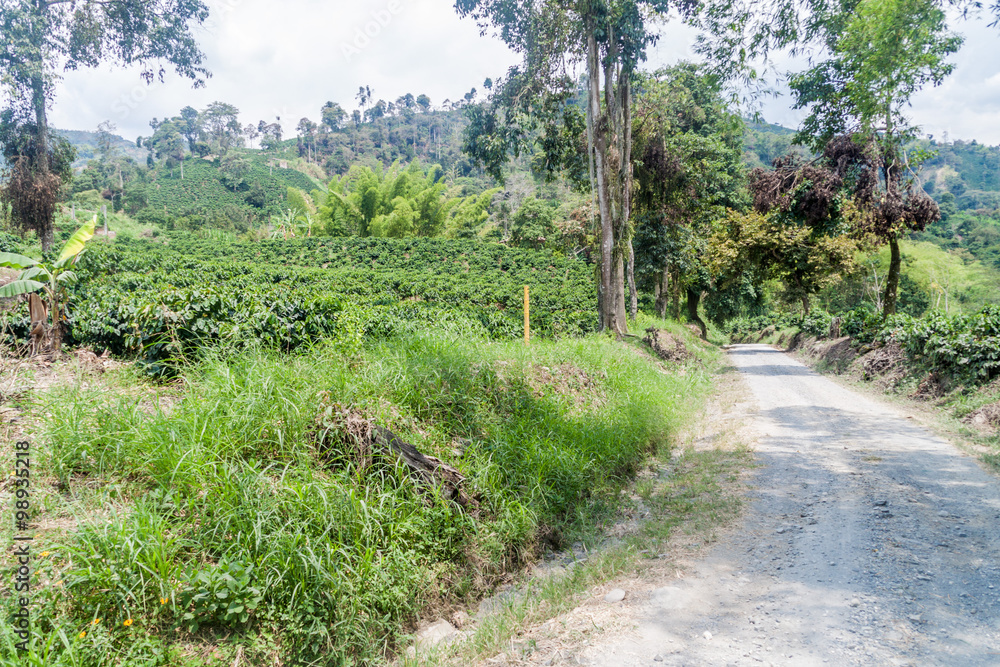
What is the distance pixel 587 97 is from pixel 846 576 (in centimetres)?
1292

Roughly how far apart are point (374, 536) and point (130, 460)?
5.53 ft

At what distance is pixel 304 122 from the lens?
339ft

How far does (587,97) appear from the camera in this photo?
44.9 ft

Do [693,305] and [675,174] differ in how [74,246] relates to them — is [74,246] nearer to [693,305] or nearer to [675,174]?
[675,174]

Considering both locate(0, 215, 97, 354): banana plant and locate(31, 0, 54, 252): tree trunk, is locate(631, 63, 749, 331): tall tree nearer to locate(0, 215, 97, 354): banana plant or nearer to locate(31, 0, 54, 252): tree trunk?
locate(0, 215, 97, 354): banana plant

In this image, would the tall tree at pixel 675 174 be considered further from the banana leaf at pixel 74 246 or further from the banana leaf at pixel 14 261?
the banana leaf at pixel 14 261

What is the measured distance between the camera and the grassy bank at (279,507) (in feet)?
8.77

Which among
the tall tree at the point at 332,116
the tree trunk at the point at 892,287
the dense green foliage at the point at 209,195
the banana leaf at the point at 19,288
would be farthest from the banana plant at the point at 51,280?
the tall tree at the point at 332,116

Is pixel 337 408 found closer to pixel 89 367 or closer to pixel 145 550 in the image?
pixel 145 550

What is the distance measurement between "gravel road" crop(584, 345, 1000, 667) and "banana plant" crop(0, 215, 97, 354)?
643cm

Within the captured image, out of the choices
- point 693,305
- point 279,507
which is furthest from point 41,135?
point 693,305

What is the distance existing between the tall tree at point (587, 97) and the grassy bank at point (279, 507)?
8859mm

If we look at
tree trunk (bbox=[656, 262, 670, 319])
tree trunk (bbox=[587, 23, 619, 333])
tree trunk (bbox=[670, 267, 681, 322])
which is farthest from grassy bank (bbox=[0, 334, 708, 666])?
tree trunk (bbox=[670, 267, 681, 322])

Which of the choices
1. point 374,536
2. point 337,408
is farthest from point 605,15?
point 374,536
